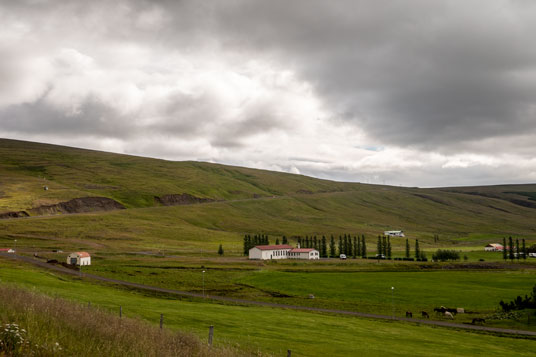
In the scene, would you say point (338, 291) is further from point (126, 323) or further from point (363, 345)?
point (126, 323)

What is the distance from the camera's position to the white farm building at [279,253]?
153250mm

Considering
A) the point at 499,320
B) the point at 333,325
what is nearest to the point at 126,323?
the point at 333,325

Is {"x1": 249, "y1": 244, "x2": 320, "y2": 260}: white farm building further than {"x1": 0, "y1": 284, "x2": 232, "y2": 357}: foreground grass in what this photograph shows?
Yes

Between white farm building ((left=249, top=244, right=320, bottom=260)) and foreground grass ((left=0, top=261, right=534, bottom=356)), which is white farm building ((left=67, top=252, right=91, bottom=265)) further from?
foreground grass ((left=0, top=261, right=534, bottom=356))

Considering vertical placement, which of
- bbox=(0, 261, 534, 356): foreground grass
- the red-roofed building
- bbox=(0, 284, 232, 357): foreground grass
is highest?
bbox=(0, 284, 232, 357): foreground grass

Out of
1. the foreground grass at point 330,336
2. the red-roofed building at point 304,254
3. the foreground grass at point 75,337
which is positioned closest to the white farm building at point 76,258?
the foreground grass at point 330,336

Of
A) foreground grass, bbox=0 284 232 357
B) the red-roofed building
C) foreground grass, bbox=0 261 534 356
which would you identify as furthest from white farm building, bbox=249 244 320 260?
foreground grass, bbox=0 284 232 357

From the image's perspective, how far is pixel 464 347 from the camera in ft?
129

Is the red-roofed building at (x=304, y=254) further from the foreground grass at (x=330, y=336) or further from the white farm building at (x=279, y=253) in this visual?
the foreground grass at (x=330, y=336)

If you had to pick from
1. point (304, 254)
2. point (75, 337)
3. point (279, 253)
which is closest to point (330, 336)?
point (75, 337)

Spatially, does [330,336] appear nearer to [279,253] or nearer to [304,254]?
[304,254]

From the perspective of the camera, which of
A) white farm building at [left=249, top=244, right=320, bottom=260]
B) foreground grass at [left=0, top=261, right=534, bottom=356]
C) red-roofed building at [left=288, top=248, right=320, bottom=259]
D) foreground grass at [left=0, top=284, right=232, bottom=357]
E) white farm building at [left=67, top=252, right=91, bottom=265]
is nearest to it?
foreground grass at [left=0, top=284, right=232, bottom=357]

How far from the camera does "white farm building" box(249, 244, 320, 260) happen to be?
15325 cm

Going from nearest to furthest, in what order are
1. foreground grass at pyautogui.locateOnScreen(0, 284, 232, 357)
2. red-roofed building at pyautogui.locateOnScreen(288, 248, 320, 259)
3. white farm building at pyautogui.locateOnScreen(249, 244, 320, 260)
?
foreground grass at pyautogui.locateOnScreen(0, 284, 232, 357) → white farm building at pyautogui.locateOnScreen(249, 244, 320, 260) → red-roofed building at pyautogui.locateOnScreen(288, 248, 320, 259)
